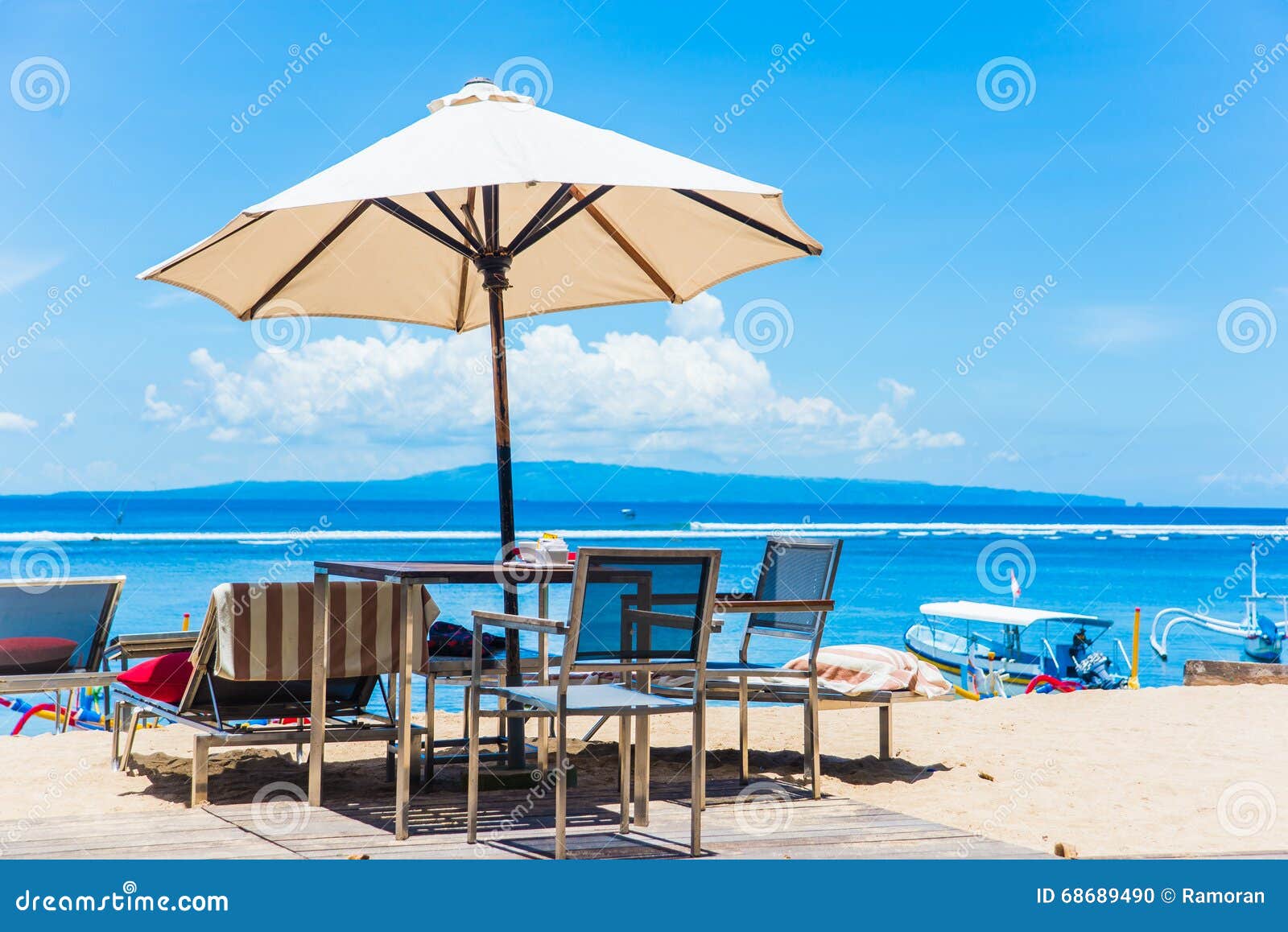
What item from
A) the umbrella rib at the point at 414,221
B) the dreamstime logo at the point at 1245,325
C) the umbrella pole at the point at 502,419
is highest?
the dreamstime logo at the point at 1245,325

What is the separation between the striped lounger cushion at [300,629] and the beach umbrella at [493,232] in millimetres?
489

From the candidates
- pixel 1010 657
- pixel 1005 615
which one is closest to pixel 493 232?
pixel 1005 615

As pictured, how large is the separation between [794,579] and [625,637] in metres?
2.07

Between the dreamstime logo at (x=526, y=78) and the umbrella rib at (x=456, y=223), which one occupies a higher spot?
the dreamstime logo at (x=526, y=78)

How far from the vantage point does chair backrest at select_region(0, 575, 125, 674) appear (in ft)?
18.1

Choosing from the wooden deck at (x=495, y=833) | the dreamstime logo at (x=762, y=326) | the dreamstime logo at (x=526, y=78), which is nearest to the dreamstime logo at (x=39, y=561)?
the dreamstime logo at (x=762, y=326)

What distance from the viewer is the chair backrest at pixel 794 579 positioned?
511 centimetres

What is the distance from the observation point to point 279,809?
4.07 m

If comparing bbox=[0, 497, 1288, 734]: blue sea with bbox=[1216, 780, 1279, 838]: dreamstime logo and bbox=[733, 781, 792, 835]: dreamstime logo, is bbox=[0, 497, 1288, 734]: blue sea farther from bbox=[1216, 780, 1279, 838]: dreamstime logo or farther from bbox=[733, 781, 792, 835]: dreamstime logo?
bbox=[1216, 780, 1279, 838]: dreamstime logo

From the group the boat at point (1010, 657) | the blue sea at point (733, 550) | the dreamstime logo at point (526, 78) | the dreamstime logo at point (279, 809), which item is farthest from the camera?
the blue sea at point (733, 550)

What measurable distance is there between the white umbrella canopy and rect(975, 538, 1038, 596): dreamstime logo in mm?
30051

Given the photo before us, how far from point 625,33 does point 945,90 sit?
26866 mm

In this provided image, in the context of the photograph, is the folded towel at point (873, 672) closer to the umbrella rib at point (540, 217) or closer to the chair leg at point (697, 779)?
the chair leg at point (697, 779)
